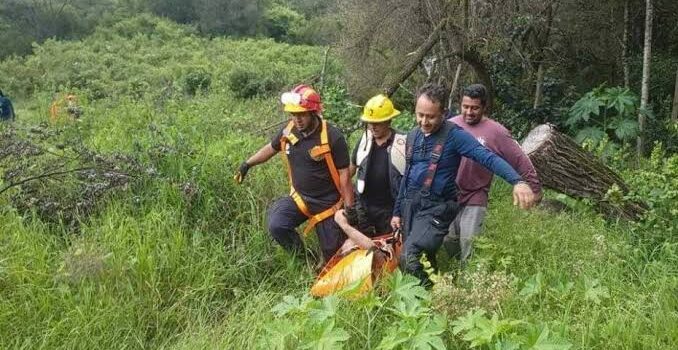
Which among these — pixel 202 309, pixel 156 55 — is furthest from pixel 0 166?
pixel 156 55

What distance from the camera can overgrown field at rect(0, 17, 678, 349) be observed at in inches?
114

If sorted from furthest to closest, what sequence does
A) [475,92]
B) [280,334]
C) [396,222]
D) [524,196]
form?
[475,92] < [396,222] < [524,196] < [280,334]

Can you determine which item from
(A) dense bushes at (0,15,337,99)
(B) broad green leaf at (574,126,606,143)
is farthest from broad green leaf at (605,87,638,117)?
(A) dense bushes at (0,15,337,99)

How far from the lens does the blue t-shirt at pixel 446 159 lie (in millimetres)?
3609

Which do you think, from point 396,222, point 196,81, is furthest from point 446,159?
point 196,81

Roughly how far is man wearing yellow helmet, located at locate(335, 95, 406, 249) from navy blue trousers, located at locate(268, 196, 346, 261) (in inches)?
7.2

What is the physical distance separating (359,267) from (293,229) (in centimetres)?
79

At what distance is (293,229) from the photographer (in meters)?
4.38

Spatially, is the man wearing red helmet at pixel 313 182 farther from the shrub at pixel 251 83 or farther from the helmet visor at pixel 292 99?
the shrub at pixel 251 83

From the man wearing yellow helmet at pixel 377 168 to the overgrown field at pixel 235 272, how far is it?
53cm

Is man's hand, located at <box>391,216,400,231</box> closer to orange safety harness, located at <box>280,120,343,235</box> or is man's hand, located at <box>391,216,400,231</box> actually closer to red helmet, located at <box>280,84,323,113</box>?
orange safety harness, located at <box>280,120,343,235</box>

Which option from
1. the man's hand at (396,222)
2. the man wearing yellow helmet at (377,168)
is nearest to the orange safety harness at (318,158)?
the man wearing yellow helmet at (377,168)

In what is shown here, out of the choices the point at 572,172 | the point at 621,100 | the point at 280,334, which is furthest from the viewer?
the point at 621,100

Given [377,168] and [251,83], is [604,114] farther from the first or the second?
[251,83]
